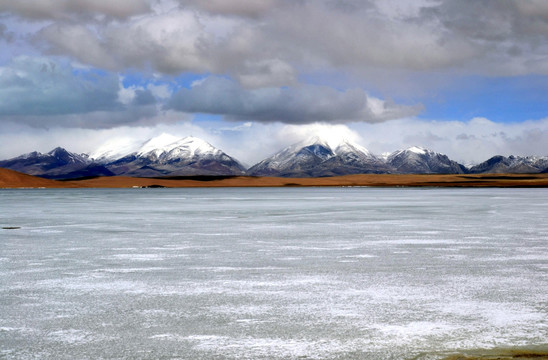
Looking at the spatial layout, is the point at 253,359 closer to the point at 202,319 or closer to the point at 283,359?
the point at 283,359

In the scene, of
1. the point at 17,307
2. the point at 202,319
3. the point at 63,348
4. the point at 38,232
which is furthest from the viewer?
the point at 38,232

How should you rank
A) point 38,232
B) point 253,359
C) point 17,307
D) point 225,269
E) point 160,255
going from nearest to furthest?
point 253,359
point 17,307
point 225,269
point 160,255
point 38,232

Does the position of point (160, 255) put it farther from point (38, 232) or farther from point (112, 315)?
point (38, 232)

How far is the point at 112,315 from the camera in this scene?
27.5 ft

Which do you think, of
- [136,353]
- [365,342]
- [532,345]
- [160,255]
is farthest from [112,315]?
[160,255]

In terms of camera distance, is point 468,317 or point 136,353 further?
point 468,317

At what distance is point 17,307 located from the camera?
8.91 meters

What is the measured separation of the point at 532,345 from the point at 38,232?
18.1 m

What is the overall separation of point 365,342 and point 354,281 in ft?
13.3

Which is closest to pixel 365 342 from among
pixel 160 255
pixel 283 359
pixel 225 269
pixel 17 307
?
pixel 283 359

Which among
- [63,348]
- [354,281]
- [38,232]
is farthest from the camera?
[38,232]

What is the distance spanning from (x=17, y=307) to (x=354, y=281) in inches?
221

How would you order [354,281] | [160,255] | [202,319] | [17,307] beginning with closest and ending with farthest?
[202,319] → [17,307] → [354,281] → [160,255]

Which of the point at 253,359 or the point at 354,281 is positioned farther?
the point at 354,281
